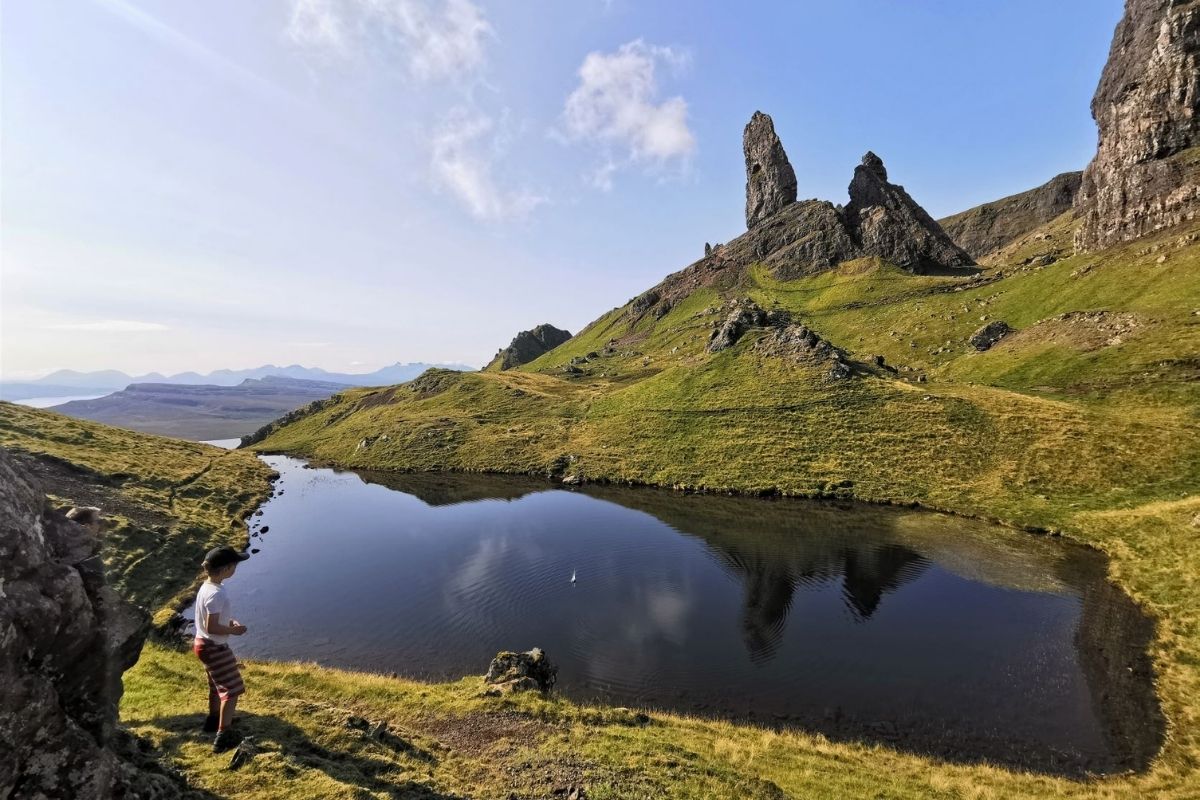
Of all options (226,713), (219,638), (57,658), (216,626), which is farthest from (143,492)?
(57,658)

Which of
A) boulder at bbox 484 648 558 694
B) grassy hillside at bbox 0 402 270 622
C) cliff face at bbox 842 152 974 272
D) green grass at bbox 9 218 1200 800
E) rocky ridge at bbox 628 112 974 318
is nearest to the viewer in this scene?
green grass at bbox 9 218 1200 800

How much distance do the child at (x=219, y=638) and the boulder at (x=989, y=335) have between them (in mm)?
115096

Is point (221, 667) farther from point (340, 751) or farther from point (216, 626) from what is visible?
point (340, 751)

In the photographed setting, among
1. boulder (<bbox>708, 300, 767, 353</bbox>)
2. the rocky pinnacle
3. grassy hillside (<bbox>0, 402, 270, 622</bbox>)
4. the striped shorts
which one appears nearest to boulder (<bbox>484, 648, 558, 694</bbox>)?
the striped shorts

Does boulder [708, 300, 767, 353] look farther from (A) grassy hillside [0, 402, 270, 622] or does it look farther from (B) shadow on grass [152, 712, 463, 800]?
(B) shadow on grass [152, 712, 463, 800]

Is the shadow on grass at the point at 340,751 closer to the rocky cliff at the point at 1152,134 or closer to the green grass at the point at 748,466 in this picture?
the green grass at the point at 748,466

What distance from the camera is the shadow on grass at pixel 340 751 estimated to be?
43.8 ft

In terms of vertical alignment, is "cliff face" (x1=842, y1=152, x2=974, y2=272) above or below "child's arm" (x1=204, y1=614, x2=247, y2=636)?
above

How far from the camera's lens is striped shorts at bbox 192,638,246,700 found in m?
13.1

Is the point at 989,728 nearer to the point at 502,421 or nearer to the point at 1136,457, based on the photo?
the point at 1136,457

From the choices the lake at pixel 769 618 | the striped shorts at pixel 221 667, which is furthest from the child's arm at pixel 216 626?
the lake at pixel 769 618

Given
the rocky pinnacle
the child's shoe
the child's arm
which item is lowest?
the child's shoe

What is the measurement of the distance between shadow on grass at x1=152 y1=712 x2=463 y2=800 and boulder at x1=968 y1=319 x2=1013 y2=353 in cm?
11193

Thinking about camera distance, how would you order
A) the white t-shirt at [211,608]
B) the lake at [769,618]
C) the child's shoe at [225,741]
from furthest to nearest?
the lake at [769,618]
the child's shoe at [225,741]
the white t-shirt at [211,608]
